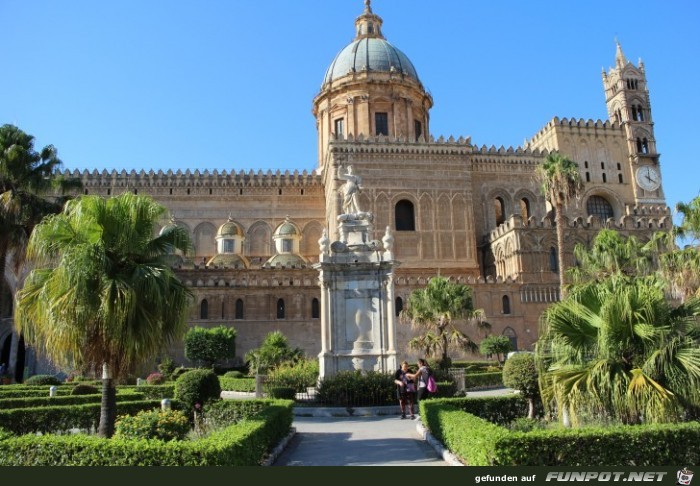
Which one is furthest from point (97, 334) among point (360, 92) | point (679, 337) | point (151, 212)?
point (360, 92)

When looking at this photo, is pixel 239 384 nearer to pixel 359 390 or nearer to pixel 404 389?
pixel 359 390

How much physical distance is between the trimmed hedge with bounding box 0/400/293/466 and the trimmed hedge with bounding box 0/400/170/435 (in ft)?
14.4

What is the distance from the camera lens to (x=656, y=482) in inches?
230

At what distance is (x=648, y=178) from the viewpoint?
44.5 metres

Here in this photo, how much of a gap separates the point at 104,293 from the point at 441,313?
59.1 feet

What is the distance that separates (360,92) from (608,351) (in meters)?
38.2

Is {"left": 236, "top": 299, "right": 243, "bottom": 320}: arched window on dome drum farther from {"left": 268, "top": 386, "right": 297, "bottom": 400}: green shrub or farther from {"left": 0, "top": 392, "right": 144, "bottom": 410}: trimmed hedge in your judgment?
{"left": 0, "top": 392, "right": 144, "bottom": 410}: trimmed hedge

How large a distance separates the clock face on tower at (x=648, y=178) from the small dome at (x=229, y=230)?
28.8 m

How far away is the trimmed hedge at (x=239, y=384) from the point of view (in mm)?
20281

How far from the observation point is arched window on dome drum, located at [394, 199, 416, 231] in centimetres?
3959

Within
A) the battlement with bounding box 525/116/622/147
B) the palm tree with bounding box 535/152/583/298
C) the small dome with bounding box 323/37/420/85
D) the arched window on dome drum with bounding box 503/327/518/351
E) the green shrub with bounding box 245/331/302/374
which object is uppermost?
the small dome with bounding box 323/37/420/85

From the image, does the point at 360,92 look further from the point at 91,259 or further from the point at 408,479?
the point at 408,479

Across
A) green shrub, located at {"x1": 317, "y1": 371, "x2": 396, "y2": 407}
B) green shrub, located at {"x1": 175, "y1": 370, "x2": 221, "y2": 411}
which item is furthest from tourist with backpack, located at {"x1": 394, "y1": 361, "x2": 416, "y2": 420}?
green shrub, located at {"x1": 175, "y1": 370, "x2": 221, "y2": 411}

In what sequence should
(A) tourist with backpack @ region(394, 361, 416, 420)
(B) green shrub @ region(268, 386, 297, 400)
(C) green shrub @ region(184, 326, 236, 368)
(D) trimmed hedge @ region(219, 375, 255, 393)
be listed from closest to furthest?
(A) tourist with backpack @ region(394, 361, 416, 420) < (B) green shrub @ region(268, 386, 297, 400) < (D) trimmed hedge @ region(219, 375, 255, 393) < (C) green shrub @ region(184, 326, 236, 368)
